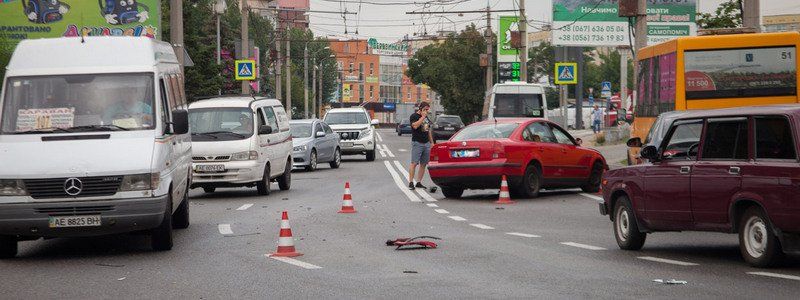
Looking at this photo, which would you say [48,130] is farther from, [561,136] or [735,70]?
[735,70]

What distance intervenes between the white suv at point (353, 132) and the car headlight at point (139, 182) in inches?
1222

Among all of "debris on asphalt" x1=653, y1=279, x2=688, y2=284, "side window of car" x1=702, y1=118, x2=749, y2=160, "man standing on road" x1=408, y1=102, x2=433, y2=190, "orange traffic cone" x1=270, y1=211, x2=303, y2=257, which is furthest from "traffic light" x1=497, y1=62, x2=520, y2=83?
"debris on asphalt" x1=653, y1=279, x2=688, y2=284

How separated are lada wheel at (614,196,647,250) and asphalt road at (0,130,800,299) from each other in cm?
18

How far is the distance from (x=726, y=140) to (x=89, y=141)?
648cm

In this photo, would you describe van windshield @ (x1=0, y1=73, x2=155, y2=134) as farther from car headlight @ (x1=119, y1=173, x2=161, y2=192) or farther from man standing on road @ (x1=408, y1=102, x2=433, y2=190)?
man standing on road @ (x1=408, y1=102, x2=433, y2=190)

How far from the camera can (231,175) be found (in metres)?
24.3

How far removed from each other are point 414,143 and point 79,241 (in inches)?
457

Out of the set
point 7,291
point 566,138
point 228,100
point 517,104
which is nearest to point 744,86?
point 566,138

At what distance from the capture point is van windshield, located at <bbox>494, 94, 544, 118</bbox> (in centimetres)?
5006

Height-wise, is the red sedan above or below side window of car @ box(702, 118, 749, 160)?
below

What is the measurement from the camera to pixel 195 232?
1680 cm

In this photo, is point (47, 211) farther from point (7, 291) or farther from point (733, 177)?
point (733, 177)

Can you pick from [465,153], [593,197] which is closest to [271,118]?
[465,153]

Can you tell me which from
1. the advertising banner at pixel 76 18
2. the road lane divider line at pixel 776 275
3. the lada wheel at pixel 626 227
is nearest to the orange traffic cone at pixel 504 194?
the lada wheel at pixel 626 227
